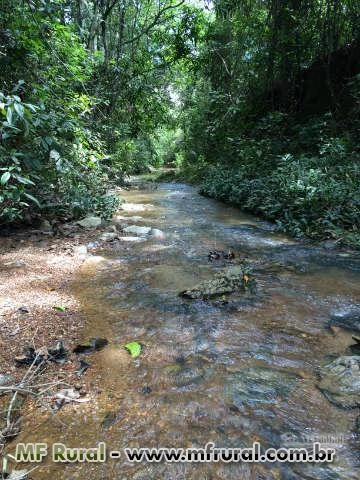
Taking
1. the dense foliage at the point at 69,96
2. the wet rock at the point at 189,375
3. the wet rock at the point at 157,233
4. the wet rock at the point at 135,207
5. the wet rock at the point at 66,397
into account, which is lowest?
the wet rock at the point at 135,207

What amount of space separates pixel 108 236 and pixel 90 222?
71 centimetres

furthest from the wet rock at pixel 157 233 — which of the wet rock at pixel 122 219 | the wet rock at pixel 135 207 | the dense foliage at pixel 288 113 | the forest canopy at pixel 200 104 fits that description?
the wet rock at pixel 135 207

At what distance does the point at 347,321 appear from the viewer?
3043 millimetres

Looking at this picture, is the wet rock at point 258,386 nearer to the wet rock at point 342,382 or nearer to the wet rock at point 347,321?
the wet rock at point 342,382

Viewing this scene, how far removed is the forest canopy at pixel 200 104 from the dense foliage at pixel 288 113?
4 centimetres

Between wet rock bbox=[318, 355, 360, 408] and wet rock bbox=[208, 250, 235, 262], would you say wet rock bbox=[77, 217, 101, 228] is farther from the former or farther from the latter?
wet rock bbox=[318, 355, 360, 408]

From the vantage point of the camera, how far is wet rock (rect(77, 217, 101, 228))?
6.25 m

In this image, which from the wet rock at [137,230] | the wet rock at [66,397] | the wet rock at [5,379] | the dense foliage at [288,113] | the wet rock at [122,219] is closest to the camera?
the wet rock at [66,397]

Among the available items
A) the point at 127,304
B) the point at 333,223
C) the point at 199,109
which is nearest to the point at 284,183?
the point at 333,223

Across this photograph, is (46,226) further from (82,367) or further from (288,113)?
(288,113)

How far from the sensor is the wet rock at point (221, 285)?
3.50 m

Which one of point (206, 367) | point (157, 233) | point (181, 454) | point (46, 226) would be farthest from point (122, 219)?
point (181, 454)

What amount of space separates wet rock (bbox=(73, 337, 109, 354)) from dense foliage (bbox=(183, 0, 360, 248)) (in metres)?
4.20

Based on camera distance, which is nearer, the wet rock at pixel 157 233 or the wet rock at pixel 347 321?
the wet rock at pixel 347 321
